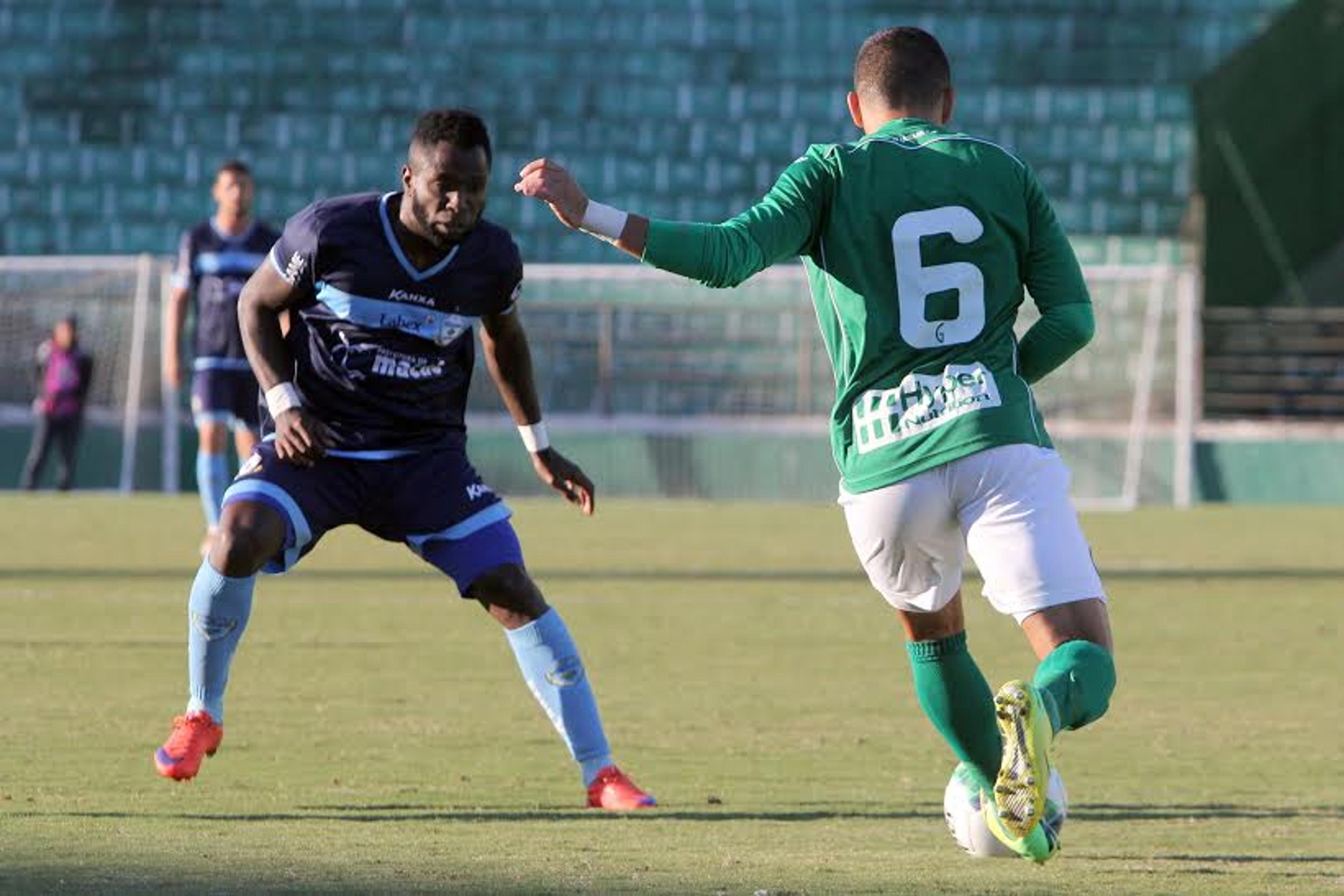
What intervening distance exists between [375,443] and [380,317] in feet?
1.13

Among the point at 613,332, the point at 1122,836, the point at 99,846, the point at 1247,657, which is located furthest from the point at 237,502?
the point at 613,332

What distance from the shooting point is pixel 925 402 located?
542cm

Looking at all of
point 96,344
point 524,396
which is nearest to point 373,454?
point 524,396

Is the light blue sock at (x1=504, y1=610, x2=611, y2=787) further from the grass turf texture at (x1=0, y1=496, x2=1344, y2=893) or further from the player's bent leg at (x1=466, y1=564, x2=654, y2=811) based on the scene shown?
the grass turf texture at (x1=0, y1=496, x2=1344, y2=893)

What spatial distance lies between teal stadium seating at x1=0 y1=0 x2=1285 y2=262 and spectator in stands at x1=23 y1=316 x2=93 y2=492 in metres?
3.00

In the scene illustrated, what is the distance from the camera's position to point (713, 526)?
20.0m

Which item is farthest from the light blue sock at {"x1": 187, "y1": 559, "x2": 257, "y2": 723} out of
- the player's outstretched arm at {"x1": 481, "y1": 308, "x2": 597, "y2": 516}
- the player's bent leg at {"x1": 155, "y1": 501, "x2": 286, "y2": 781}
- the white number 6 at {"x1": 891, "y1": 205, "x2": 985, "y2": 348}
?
the white number 6 at {"x1": 891, "y1": 205, "x2": 985, "y2": 348}

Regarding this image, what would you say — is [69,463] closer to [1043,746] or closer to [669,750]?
[669,750]

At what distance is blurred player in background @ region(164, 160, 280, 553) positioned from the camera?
46.9ft

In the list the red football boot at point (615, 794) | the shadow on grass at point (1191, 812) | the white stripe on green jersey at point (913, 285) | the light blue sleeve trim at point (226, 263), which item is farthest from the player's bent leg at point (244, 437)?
the white stripe on green jersey at point (913, 285)

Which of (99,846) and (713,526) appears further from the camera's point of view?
(713,526)

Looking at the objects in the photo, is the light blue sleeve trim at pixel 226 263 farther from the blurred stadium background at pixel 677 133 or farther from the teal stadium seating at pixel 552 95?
the teal stadium seating at pixel 552 95

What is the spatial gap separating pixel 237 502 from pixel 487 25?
2217 centimetres

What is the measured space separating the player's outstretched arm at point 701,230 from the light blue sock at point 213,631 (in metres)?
1.89
